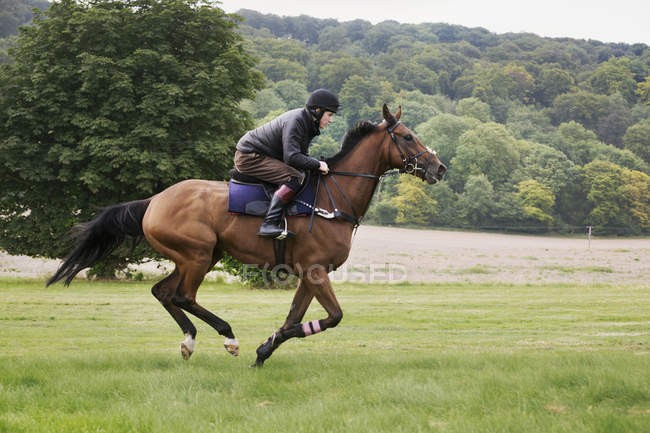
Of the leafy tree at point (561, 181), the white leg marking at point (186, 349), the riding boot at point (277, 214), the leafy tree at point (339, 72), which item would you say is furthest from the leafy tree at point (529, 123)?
the white leg marking at point (186, 349)

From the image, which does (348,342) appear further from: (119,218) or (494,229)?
(494,229)

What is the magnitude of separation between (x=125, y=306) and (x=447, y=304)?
10216mm

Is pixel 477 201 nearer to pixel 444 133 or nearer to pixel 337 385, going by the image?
pixel 444 133

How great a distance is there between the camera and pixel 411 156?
9.23 metres

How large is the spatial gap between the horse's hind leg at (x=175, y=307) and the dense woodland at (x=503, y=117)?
3766cm

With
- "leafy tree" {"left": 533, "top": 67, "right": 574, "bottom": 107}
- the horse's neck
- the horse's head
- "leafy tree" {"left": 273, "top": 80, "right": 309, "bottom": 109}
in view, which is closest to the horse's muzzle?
the horse's head

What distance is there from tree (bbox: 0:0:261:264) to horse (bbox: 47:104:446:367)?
1931cm

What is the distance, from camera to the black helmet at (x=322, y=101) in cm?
881

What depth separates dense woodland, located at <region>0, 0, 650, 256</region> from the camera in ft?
95.8

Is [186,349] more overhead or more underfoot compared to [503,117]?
more underfoot

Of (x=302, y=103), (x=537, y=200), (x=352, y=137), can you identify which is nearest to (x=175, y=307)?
(x=352, y=137)

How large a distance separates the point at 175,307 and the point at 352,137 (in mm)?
3384

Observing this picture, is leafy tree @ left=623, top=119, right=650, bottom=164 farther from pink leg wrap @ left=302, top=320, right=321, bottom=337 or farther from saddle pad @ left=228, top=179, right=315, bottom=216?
pink leg wrap @ left=302, top=320, right=321, bottom=337

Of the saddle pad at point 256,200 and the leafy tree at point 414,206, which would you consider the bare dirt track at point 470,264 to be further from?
the leafy tree at point 414,206
